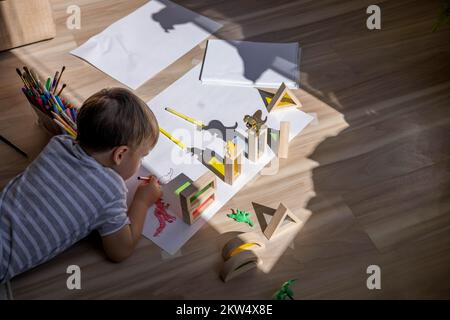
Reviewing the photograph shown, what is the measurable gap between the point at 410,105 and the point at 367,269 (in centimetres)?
45

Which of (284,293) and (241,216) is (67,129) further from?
(284,293)

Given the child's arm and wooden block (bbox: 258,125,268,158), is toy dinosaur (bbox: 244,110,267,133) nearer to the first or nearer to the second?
wooden block (bbox: 258,125,268,158)

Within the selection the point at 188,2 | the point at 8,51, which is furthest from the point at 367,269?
the point at 8,51

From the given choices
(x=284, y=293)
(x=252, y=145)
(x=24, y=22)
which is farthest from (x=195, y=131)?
(x=24, y=22)

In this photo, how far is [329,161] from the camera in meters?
1.10

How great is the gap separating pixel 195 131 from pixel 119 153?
242 millimetres

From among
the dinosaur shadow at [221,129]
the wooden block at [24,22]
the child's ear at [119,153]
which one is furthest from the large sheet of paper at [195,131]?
the wooden block at [24,22]

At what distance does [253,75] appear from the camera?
1.27 m

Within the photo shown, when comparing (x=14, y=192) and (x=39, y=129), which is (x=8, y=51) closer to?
(x=39, y=129)

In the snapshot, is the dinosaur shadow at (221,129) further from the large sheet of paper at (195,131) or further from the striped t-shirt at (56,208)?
the striped t-shirt at (56,208)

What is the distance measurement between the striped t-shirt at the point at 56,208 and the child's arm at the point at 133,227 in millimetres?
17

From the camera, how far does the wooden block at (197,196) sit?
3.14ft

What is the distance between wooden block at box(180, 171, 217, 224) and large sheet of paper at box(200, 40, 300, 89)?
35cm

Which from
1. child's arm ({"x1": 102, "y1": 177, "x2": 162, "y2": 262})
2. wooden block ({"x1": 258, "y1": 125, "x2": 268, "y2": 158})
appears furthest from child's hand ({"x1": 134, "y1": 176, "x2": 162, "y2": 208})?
wooden block ({"x1": 258, "y1": 125, "x2": 268, "y2": 158})
